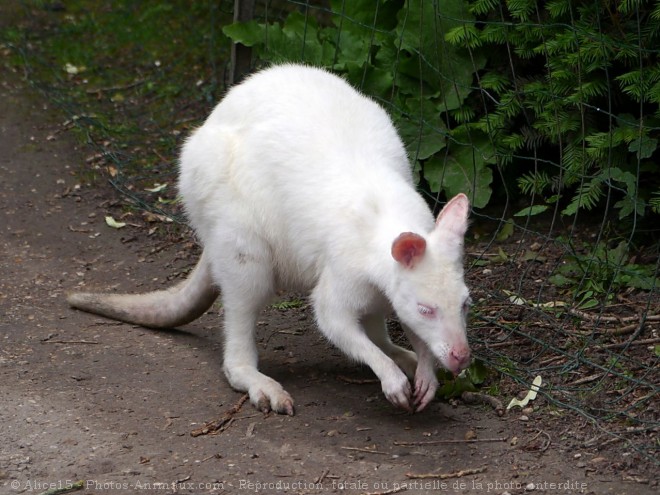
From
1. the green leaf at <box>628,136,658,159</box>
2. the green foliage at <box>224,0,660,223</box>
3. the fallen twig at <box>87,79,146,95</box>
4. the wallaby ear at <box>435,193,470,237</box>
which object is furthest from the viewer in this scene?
the fallen twig at <box>87,79,146,95</box>

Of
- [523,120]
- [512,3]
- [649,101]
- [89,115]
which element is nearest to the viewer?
[649,101]

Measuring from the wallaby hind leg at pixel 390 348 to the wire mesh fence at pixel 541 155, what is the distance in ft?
1.16

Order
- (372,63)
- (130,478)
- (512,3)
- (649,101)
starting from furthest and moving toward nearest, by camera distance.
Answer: (372,63) → (512,3) → (649,101) → (130,478)

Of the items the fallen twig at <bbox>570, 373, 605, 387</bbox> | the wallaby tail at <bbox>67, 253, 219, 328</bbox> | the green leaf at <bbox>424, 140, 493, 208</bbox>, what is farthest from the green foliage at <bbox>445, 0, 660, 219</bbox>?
the wallaby tail at <bbox>67, 253, 219, 328</bbox>

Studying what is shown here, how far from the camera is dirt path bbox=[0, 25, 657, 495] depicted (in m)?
3.72

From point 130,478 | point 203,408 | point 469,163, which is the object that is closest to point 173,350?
point 203,408

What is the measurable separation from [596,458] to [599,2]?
7.74ft

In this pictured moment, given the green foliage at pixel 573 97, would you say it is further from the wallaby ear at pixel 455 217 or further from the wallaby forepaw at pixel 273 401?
the wallaby forepaw at pixel 273 401

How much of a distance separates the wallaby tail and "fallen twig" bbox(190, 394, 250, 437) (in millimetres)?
737

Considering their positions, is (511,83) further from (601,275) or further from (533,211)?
(601,275)

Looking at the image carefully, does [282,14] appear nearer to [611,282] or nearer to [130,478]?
[611,282]

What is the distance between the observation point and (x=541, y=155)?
229 inches

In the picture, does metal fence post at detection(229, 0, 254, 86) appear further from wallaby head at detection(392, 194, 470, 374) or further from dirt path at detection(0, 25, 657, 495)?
wallaby head at detection(392, 194, 470, 374)

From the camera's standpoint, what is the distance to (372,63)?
20.0 feet
